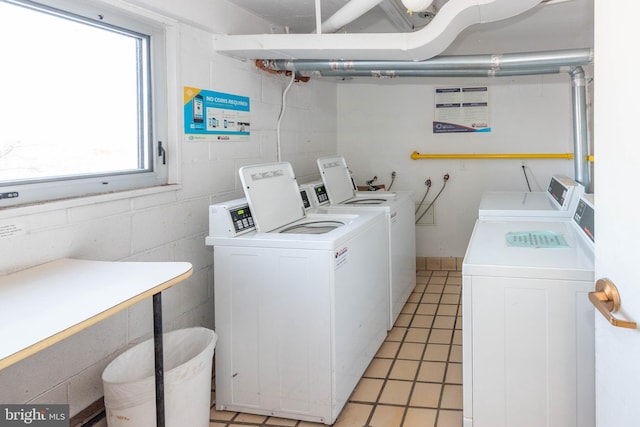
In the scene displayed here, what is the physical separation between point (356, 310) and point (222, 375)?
0.78 m

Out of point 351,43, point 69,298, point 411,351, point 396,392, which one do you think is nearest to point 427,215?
point 411,351

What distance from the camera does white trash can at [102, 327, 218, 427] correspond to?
6.76ft

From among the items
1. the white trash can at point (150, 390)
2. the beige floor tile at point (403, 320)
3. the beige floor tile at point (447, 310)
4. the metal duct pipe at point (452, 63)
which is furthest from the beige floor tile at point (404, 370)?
the metal duct pipe at point (452, 63)

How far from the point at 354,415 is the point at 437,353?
956 mm

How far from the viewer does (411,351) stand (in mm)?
3451

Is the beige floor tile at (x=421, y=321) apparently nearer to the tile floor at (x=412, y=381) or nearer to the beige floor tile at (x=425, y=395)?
the tile floor at (x=412, y=381)

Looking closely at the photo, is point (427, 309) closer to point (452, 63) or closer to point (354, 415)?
point (354, 415)

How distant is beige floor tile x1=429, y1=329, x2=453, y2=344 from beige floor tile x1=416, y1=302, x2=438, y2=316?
361 mm

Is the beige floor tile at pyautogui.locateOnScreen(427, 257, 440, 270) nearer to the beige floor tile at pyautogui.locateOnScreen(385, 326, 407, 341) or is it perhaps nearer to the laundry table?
the beige floor tile at pyautogui.locateOnScreen(385, 326, 407, 341)

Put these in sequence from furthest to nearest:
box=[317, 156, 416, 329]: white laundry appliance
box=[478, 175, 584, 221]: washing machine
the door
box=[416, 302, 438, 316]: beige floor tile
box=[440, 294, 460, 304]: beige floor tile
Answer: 1. box=[440, 294, 460, 304]: beige floor tile
2. box=[416, 302, 438, 316]: beige floor tile
3. box=[317, 156, 416, 329]: white laundry appliance
4. box=[478, 175, 584, 221]: washing machine
5. the door

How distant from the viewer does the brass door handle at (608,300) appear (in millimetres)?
1235

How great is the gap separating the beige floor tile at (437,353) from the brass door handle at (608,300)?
2044 mm

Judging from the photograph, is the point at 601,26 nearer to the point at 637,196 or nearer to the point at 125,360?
the point at 637,196
